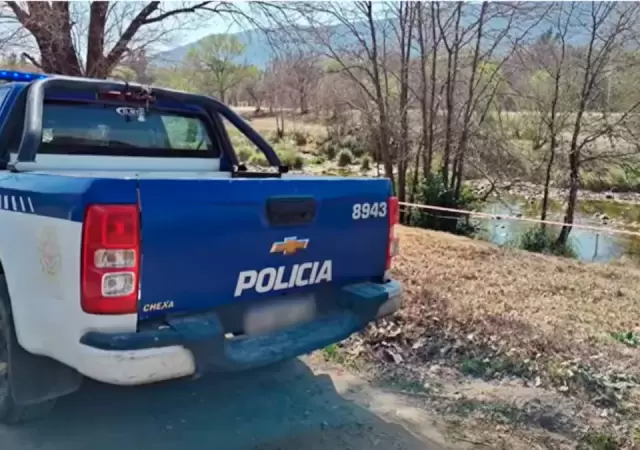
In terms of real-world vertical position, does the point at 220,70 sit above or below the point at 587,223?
above

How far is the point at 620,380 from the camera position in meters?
3.88

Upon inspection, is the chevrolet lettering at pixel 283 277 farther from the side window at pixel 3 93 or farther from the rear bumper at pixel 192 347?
the side window at pixel 3 93

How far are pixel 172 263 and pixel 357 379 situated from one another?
5.90 ft

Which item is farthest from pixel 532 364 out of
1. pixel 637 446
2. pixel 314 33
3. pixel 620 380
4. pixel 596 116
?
pixel 596 116

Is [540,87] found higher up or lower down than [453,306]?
higher up

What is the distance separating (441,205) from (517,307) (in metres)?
10.5

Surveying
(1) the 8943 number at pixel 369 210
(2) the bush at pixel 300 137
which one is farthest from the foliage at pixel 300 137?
(1) the 8943 number at pixel 369 210

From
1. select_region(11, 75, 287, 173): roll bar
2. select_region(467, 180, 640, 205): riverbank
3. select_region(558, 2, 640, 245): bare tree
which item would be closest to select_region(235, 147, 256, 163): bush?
select_region(11, 75, 287, 173): roll bar

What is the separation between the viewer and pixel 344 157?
25.9m

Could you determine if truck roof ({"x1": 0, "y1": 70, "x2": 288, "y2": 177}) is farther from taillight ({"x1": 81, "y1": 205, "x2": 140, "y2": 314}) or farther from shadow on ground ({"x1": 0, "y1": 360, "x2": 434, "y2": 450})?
shadow on ground ({"x1": 0, "y1": 360, "x2": 434, "y2": 450})

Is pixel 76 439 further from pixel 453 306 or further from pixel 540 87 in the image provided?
pixel 540 87

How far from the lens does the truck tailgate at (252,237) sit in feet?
8.75

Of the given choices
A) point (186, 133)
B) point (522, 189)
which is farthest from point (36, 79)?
point (522, 189)

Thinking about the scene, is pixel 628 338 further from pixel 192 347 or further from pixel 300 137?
pixel 300 137
